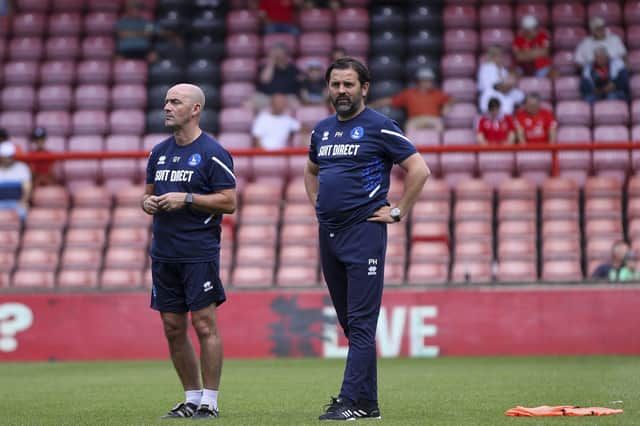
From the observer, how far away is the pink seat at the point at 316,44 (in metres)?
19.6

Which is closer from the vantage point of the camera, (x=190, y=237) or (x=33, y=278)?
(x=190, y=237)

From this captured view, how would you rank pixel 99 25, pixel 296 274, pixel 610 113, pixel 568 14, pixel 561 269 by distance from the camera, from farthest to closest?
pixel 99 25 → pixel 568 14 → pixel 610 113 → pixel 296 274 → pixel 561 269

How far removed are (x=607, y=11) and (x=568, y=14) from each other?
613 millimetres

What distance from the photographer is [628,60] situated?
18.3 metres

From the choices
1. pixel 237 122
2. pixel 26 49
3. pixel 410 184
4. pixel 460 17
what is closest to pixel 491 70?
pixel 460 17

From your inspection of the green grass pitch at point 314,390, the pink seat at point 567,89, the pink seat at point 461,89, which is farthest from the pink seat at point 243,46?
the green grass pitch at point 314,390

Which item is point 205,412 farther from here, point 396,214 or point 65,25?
point 65,25

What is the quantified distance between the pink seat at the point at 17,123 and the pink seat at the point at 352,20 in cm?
506

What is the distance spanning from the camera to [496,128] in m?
16.5

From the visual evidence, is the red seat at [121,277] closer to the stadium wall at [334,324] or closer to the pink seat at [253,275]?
the stadium wall at [334,324]

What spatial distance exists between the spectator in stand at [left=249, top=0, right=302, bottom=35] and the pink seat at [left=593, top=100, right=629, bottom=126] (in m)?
5.27

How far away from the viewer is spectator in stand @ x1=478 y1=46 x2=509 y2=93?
1788cm

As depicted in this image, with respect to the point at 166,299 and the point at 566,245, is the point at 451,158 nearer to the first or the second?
the point at 566,245

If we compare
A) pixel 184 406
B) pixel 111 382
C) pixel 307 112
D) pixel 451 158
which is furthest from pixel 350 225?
→ pixel 307 112
